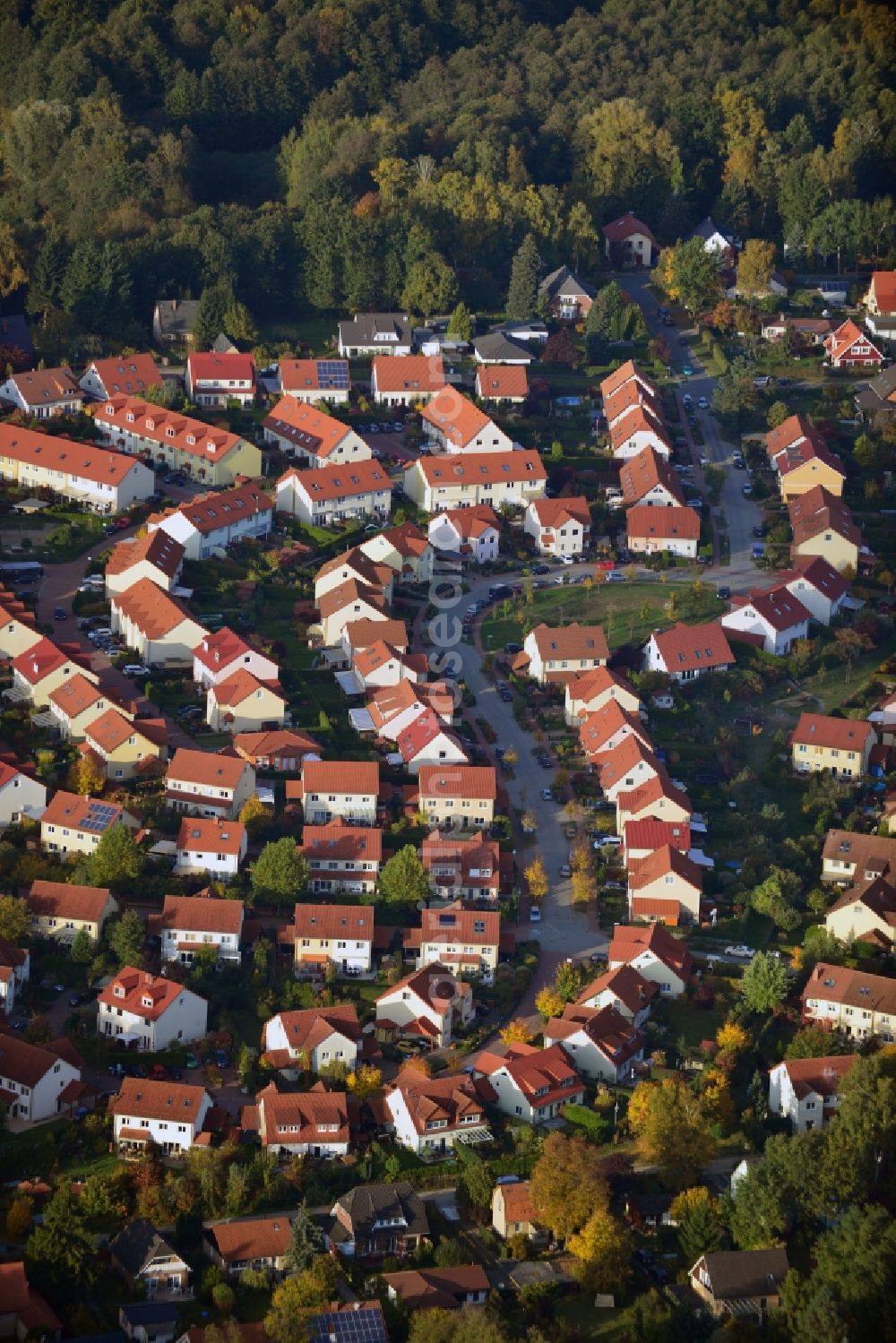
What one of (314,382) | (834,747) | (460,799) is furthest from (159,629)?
(314,382)

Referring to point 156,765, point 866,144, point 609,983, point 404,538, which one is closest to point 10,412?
point 404,538

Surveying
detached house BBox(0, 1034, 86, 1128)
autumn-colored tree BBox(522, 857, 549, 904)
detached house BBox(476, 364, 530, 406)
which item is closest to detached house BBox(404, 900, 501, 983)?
autumn-colored tree BBox(522, 857, 549, 904)

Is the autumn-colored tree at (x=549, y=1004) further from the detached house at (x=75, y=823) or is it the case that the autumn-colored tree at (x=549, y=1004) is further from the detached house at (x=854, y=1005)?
the detached house at (x=75, y=823)

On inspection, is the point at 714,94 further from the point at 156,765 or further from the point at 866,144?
the point at 156,765

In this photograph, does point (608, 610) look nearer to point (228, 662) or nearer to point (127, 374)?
point (228, 662)

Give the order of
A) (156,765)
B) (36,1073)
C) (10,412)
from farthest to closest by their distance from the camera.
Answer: (10,412)
(156,765)
(36,1073)

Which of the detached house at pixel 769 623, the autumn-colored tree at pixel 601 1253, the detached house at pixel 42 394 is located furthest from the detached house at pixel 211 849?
the detached house at pixel 42 394

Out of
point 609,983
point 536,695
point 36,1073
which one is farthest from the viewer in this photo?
point 536,695
